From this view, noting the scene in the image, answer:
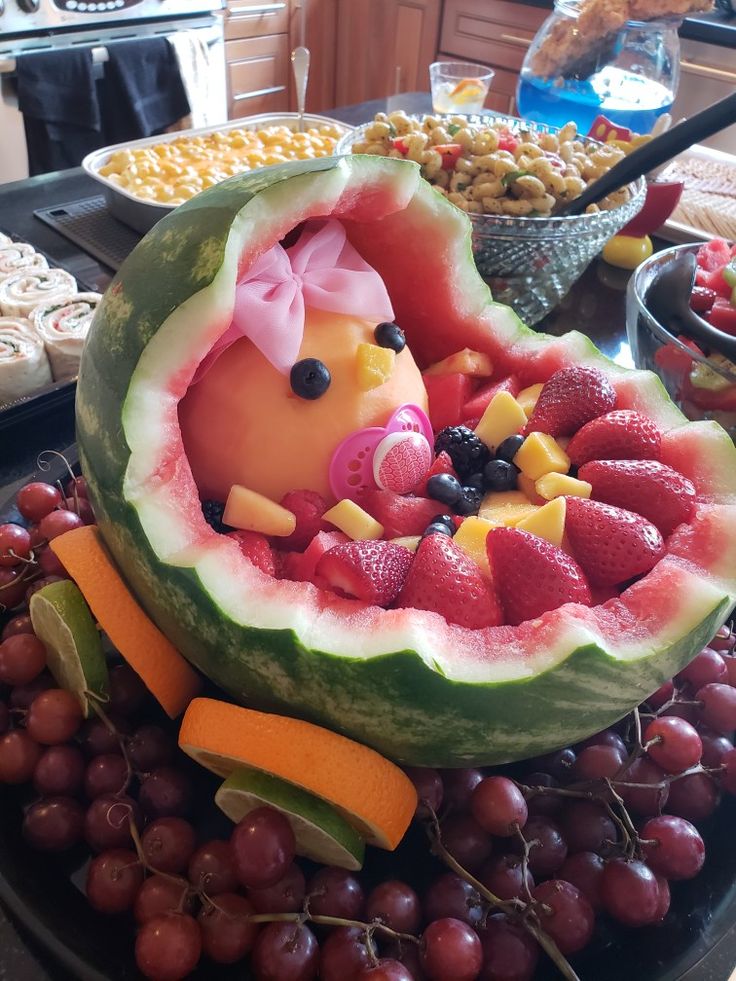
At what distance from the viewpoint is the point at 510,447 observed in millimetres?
798

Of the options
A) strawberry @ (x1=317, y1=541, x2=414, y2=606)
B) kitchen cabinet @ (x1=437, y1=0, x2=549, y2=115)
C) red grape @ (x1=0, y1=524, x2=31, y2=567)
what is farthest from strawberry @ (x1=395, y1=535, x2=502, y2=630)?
kitchen cabinet @ (x1=437, y1=0, x2=549, y2=115)

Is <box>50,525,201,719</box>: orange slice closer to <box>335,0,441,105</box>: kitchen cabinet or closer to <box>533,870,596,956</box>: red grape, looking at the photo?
<box>533,870,596,956</box>: red grape

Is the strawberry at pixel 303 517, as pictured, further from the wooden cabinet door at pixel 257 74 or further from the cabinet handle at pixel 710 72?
the wooden cabinet door at pixel 257 74

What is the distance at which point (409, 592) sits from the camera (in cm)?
66

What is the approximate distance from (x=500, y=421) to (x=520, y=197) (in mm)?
581

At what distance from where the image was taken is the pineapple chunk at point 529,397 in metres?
0.85

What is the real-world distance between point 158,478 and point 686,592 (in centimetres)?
46

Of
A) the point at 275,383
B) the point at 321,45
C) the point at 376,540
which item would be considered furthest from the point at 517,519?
the point at 321,45

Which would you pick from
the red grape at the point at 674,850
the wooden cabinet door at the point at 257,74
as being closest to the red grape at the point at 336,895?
the red grape at the point at 674,850

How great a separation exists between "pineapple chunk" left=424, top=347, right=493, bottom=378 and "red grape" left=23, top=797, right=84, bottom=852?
23.4 inches

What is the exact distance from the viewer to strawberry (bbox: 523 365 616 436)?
2.65ft

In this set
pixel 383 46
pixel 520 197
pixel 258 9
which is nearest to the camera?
pixel 520 197

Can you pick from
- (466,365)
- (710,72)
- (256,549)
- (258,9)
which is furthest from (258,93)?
(256,549)

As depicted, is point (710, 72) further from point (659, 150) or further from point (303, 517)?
point (303, 517)
